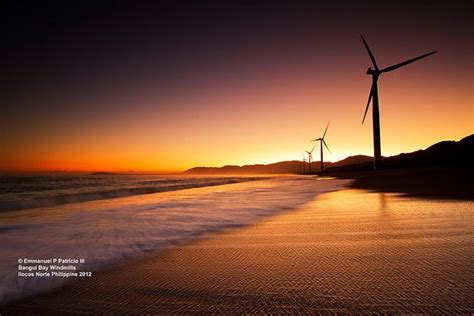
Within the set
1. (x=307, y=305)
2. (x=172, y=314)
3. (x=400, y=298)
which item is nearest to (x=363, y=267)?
(x=400, y=298)

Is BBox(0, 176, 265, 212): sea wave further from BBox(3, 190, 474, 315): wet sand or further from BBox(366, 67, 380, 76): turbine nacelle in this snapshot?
BBox(366, 67, 380, 76): turbine nacelle

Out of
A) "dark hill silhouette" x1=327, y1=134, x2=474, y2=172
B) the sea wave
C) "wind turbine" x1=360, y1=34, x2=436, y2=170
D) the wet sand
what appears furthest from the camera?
"dark hill silhouette" x1=327, y1=134, x2=474, y2=172

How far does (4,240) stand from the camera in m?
4.76

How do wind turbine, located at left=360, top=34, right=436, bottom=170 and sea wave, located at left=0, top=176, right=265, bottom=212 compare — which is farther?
wind turbine, located at left=360, top=34, right=436, bottom=170

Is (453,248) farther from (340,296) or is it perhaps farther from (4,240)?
(4,240)

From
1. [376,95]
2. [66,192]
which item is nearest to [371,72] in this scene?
[376,95]

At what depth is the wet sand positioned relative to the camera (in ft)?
6.60

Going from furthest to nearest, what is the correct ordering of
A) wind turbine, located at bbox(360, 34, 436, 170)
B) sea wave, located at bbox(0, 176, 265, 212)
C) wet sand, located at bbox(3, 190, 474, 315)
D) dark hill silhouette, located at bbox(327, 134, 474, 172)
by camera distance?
dark hill silhouette, located at bbox(327, 134, 474, 172), wind turbine, located at bbox(360, 34, 436, 170), sea wave, located at bbox(0, 176, 265, 212), wet sand, located at bbox(3, 190, 474, 315)

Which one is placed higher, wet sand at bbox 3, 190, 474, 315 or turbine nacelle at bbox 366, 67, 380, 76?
turbine nacelle at bbox 366, 67, 380, 76

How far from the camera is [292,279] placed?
8.13 feet

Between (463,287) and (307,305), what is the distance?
1344 mm

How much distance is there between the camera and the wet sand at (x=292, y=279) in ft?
6.60

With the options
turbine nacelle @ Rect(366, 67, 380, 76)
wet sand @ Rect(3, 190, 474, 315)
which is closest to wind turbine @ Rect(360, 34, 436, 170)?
turbine nacelle @ Rect(366, 67, 380, 76)

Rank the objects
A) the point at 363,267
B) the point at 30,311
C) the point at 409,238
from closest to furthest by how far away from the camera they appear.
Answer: the point at 30,311 → the point at 363,267 → the point at 409,238
